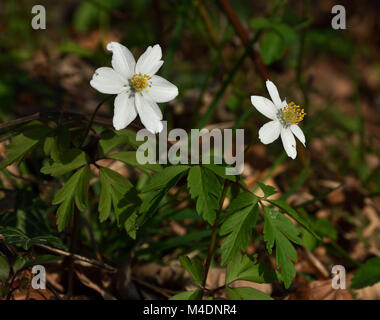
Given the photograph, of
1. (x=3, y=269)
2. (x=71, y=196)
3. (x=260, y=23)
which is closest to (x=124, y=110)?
(x=71, y=196)

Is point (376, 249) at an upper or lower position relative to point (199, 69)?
lower

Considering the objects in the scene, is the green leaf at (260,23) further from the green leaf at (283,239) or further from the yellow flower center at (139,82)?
the green leaf at (283,239)

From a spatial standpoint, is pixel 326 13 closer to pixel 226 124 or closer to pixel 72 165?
pixel 226 124

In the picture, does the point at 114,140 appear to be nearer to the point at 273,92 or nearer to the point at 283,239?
the point at 273,92

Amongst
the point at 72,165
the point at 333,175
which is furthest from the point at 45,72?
the point at 333,175

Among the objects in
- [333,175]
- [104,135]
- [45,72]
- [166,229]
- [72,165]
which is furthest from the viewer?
[45,72]
